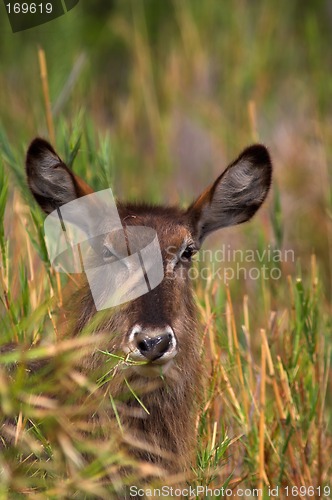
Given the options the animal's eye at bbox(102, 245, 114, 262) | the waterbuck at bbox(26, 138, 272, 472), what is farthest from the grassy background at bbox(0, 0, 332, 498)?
the animal's eye at bbox(102, 245, 114, 262)

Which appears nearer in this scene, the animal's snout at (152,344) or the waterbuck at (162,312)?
the animal's snout at (152,344)

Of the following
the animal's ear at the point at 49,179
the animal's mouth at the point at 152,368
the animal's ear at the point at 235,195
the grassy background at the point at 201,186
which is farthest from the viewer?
the animal's ear at the point at 235,195

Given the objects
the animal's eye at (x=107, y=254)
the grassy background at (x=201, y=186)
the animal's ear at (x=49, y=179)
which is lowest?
the grassy background at (x=201, y=186)

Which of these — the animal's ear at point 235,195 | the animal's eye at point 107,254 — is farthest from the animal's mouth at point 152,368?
the animal's ear at point 235,195

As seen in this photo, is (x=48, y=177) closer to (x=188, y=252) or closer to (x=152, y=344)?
(x=188, y=252)

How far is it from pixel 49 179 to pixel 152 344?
1.10m

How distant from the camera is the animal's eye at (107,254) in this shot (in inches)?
176

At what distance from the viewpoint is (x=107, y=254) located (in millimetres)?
4504

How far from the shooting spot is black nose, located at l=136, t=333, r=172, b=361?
3883 millimetres

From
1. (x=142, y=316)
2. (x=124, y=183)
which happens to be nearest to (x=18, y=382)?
(x=142, y=316)

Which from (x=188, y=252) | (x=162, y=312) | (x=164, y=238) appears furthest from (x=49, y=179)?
(x=162, y=312)

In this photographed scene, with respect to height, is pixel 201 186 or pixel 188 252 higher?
pixel 188 252

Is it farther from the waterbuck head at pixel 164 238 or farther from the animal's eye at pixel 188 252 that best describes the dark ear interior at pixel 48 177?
the animal's eye at pixel 188 252

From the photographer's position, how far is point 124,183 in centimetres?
932
